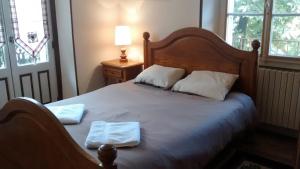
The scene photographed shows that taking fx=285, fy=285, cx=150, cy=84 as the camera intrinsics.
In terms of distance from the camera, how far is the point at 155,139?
6.07ft

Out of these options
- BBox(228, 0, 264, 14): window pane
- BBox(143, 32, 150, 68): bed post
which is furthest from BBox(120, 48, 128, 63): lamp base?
BBox(228, 0, 264, 14): window pane

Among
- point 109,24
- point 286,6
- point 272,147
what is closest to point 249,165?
point 272,147

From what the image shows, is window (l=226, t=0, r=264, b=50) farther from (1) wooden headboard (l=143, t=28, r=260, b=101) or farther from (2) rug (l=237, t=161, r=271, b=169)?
(2) rug (l=237, t=161, r=271, b=169)

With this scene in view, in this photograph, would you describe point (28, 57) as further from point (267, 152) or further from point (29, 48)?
point (267, 152)

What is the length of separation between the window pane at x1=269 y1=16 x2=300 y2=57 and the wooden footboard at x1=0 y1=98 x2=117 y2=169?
249cm

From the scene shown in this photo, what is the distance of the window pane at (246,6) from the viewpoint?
304 centimetres

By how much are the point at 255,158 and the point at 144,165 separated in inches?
61.2

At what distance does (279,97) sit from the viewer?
2953 millimetres

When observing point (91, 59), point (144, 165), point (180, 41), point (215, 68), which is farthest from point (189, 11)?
point (144, 165)

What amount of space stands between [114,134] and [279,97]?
194 centimetres

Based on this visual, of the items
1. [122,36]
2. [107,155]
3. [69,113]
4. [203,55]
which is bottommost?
[69,113]

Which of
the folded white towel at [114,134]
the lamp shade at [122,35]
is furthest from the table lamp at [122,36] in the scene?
the folded white towel at [114,134]

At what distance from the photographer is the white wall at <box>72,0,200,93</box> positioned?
3.45 meters

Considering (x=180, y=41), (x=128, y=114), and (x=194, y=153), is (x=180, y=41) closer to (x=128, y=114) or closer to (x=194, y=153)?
(x=128, y=114)
